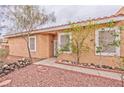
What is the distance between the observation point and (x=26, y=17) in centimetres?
525

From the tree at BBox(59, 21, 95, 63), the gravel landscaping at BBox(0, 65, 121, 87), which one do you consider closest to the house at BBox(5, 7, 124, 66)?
the tree at BBox(59, 21, 95, 63)

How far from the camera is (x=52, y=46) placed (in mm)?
5887

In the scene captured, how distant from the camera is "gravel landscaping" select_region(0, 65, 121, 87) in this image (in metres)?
4.57

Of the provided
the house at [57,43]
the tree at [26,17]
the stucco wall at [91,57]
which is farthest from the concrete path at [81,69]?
the tree at [26,17]

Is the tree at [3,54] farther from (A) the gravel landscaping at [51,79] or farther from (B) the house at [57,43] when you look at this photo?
(A) the gravel landscaping at [51,79]

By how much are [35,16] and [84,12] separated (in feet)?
4.35

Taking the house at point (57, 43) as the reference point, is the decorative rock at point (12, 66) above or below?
below

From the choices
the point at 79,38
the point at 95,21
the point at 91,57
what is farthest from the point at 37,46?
the point at 95,21

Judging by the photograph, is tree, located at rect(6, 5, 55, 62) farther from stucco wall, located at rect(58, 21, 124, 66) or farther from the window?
stucco wall, located at rect(58, 21, 124, 66)

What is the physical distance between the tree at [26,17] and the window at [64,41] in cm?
75

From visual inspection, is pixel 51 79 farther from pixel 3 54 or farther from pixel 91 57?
pixel 91 57

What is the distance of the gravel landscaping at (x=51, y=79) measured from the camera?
180 inches
